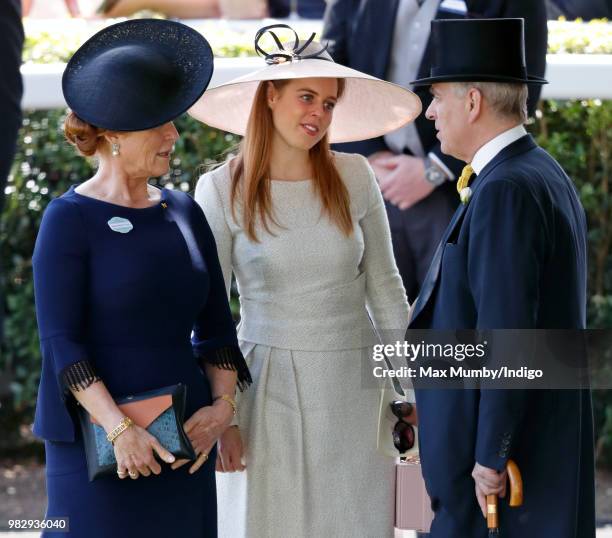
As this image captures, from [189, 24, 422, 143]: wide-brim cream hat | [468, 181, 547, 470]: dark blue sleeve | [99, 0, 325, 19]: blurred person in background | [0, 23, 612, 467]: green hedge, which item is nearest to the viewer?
[468, 181, 547, 470]: dark blue sleeve

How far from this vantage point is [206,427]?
3486 millimetres

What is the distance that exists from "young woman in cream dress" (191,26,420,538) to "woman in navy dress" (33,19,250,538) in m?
0.27

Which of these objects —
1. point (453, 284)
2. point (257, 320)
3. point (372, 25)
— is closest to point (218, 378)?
point (257, 320)

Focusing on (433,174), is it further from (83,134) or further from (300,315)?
(83,134)

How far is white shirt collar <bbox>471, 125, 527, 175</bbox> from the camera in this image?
133 inches

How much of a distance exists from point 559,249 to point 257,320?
1007mm

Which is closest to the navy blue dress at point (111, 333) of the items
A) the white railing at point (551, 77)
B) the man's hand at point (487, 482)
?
the man's hand at point (487, 482)

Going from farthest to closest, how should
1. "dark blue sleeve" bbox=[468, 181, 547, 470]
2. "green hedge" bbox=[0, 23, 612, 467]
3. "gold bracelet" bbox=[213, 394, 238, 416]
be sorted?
"green hedge" bbox=[0, 23, 612, 467]
"gold bracelet" bbox=[213, 394, 238, 416]
"dark blue sleeve" bbox=[468, 181, 547, 470]

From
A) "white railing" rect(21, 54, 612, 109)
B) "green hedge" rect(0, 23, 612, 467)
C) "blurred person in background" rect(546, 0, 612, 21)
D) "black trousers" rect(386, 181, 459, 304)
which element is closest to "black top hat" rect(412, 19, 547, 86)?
"black trousers" rect(386, 181, 459, 304)

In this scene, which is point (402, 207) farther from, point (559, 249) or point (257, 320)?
point (559, 249)

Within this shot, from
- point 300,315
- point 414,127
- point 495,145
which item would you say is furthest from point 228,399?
point 414,127

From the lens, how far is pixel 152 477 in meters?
3.37

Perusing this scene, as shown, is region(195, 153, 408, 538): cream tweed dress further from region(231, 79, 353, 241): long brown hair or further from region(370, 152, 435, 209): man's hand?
region(370, 152, 435, 209): man's hand

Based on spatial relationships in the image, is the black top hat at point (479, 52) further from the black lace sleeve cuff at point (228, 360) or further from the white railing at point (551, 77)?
the white railing at point (551, 77)
